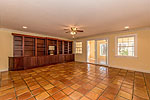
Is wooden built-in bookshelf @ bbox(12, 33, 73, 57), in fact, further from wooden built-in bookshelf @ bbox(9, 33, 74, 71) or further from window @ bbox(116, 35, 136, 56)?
window @ bbox(116, 35, 136, 56)

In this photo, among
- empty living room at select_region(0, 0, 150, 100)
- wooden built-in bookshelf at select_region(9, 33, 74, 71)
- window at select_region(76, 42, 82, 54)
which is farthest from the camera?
window at select_region(76, 42, 82, 54)

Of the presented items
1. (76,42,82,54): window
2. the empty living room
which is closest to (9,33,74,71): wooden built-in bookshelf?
the empty living room

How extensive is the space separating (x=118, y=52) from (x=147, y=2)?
3597mm

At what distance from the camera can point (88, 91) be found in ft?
6.77

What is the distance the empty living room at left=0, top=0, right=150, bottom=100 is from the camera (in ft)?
6.29

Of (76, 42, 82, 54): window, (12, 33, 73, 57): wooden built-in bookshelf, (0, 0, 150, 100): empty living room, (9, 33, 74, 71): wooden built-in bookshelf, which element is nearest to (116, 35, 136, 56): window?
(0, 0, 150, 100): empty living room

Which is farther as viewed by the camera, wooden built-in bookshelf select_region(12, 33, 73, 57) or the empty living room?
wooden built-in bookshelf select_region(12, 33, 73, 57)

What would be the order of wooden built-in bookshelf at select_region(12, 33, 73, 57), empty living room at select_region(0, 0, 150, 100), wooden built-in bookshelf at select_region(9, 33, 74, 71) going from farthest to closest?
wooden built-in bookshelf at select_region(12, 33, 73, 57)
wooden built-in bookshelf at select_region(9, 33, 74, 71)
empty living room at select_region(0, 0, 150, 100)

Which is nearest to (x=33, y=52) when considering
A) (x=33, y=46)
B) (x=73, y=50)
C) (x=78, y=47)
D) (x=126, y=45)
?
(x=33, y=46)

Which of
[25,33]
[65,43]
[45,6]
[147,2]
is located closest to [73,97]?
[45,6]

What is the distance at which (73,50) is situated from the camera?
7.68 meters

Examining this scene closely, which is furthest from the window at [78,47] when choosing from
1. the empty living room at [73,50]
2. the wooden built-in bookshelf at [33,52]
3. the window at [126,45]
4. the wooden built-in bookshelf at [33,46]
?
the window at [126,45]

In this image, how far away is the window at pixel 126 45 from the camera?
4266mm

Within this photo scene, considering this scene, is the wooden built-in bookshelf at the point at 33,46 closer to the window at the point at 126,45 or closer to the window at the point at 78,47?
the window at the point at 78,47
